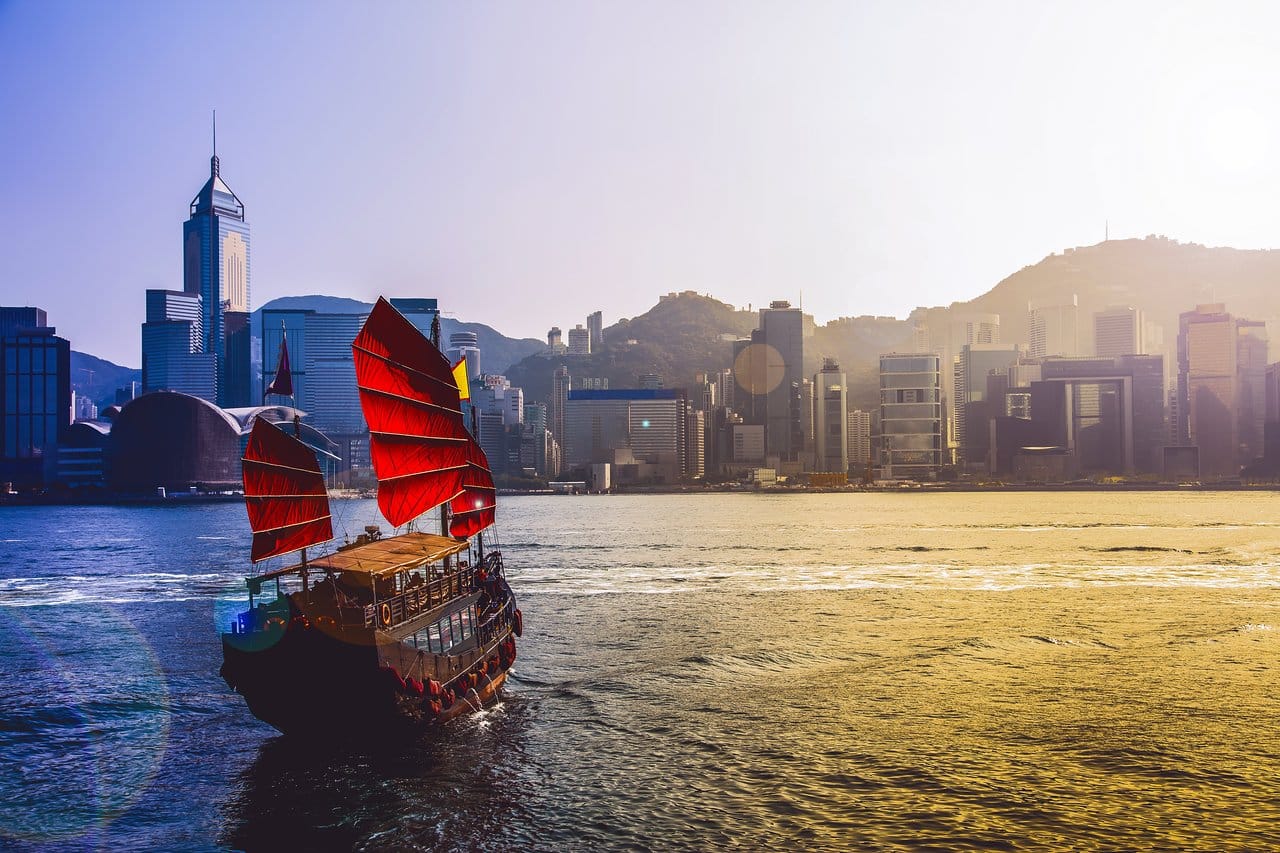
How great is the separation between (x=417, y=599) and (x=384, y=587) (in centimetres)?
125

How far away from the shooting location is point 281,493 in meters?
37.1

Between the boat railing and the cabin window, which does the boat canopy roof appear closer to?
the boat railing

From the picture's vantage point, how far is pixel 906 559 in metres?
88.4

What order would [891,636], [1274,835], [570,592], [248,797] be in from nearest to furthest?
[1274,835]
[248,797]
[891,636]
[570,592]

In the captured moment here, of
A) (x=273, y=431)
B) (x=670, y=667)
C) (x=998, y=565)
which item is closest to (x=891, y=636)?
(x=670, y=667)

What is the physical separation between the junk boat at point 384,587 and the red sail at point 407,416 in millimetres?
78

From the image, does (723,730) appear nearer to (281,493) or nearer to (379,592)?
(379,592)

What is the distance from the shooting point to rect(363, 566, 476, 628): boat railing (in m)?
30.1

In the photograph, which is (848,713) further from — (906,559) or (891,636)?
(906,559)

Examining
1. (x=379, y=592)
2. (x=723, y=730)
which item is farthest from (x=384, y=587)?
(x=723, y=730)

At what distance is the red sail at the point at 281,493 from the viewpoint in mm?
35938

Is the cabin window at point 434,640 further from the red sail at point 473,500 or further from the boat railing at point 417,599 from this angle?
the red sail at point 473,500

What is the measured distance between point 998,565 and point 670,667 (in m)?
48.3

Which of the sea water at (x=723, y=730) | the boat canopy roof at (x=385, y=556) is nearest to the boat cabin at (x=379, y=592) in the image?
the boat canopy roof at (x=385, y=556)
